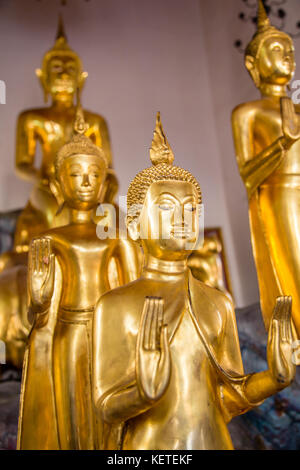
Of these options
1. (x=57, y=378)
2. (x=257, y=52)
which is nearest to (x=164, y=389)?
(x=57, y=378)

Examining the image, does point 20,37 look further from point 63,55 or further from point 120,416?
point 120,416

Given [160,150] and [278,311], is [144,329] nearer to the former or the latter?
[278,311]

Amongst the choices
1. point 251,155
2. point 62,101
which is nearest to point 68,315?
point 251,155

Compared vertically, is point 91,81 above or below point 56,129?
above

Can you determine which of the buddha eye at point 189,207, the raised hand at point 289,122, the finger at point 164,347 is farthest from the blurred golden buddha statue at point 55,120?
the finger at point 164,347

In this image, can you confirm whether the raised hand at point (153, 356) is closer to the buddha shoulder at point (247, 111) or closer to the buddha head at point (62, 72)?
the buddha shoulder at point (247, 111)

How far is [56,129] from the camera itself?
3320 mm

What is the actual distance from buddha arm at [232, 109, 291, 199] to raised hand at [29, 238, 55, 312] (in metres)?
1.14

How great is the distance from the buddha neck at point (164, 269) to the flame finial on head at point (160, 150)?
0.31m

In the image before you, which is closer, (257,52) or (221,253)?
(257,52)

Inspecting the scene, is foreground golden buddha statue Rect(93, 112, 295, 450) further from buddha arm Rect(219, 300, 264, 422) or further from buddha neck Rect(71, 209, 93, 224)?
buddha neck Rect(71, 209, 93, 224)

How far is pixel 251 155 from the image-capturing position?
2578 millimetres

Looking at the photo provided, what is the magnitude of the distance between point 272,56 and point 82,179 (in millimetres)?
1253
